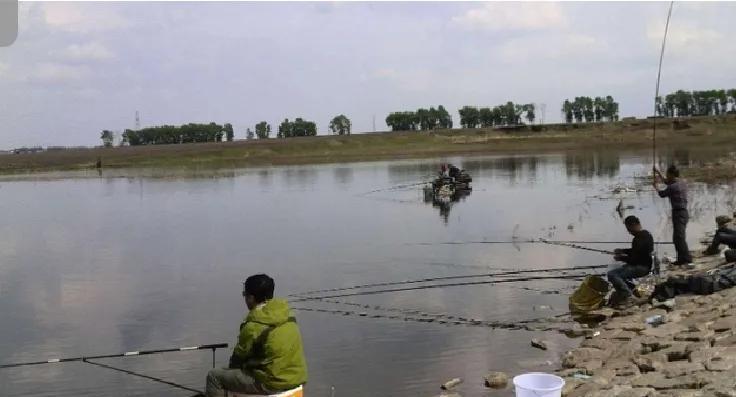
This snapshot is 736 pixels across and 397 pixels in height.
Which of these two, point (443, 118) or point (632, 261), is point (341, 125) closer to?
point (443, 118)

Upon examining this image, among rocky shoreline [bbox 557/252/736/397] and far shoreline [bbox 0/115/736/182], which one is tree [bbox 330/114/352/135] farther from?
rocky shoreline [bbox 557/252/736/397]

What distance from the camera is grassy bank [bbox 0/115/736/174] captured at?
97.9 m

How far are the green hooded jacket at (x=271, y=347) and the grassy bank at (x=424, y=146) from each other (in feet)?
281

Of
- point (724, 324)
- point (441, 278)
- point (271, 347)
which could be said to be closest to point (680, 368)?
point (724, 324)

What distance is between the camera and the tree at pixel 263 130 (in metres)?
171

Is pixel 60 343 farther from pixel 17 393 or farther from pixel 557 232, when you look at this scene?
pixel 557 232

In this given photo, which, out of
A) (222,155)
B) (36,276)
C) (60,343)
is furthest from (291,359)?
(222,155)

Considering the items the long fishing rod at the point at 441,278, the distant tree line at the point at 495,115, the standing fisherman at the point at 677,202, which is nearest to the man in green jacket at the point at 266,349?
the long fishing rod at the point at 441,278

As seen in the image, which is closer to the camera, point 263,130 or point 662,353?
point 662,353

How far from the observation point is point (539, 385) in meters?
6.73

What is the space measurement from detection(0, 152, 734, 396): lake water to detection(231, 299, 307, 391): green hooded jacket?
297 cm

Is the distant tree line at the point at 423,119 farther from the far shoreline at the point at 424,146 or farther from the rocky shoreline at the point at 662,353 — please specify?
the rocky shoreline at the point at 662,353

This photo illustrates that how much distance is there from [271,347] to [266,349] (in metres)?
0.05

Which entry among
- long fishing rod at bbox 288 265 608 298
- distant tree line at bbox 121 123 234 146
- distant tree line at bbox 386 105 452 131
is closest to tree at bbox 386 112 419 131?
distant tree line at bbox 386 105 452 131
